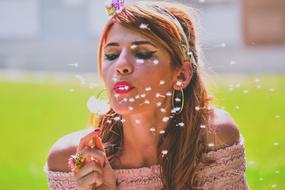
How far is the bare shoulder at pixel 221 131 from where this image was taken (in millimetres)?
1122

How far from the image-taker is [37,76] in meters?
1.32

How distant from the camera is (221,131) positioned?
1135 mm

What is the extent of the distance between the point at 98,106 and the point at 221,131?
221 millimetres

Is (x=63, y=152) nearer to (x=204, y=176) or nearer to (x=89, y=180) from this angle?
(x=89, y=180)

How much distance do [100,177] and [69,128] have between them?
213mm

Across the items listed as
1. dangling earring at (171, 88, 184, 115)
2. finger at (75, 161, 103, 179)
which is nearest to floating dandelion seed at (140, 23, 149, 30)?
dangling earring at (171, 88, 184, 115)

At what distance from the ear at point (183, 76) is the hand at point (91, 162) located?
17cm

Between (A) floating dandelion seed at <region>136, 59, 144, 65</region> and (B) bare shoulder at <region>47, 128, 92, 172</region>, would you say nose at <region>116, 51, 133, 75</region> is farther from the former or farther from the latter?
(B) bare shoulder at <region>47, 128, 92, 172</region>

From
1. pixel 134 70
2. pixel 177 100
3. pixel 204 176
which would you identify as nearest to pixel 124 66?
pixel 134 70

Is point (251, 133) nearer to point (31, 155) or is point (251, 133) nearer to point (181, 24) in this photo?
point (181, 24)

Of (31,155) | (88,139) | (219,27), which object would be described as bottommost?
(31,155)

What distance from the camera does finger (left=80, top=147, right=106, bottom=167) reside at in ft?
3.38

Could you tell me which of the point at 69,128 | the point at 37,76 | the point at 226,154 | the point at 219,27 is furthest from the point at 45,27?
the point at 226,154

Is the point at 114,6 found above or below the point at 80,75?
above
